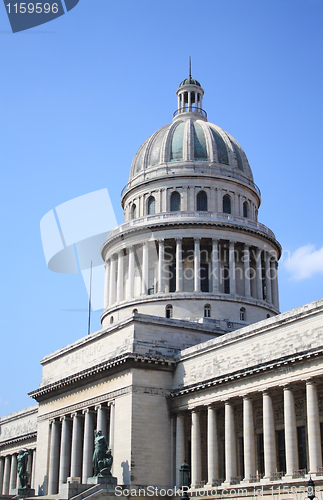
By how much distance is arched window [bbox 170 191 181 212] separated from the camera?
69.9m

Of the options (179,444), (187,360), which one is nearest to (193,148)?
(187,360)

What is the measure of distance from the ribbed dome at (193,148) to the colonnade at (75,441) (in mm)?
28362

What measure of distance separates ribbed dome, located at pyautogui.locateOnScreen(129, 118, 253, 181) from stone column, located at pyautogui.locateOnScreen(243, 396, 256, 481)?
32436mm

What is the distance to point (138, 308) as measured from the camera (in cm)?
6519

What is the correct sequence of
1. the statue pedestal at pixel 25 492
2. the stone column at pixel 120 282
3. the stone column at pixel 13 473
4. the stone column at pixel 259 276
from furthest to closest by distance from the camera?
1. the stone column at pixel 13 473
2. the stone column at pixel 120 282
3. the stone column at pixel 259 276
4. the statue pedestal at pixel 25 492

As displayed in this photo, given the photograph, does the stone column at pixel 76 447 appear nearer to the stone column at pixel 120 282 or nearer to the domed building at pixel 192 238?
the domed building at pixel 192 238

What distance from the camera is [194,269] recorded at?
65.4 m

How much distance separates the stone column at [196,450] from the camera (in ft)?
156

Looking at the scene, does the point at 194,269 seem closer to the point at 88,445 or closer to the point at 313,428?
the point at 88,445

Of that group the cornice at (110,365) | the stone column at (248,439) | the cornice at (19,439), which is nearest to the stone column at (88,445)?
the cornice at (110,365)

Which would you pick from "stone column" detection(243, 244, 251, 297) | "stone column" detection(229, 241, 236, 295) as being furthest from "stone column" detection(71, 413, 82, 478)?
"stone column" detection(243, 244, 251, 297)

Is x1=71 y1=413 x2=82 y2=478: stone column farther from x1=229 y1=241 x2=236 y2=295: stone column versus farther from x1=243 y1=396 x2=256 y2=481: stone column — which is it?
x1=229 y1=241 x2=236 y2=295: stone column

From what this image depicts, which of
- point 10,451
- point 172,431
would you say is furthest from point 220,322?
point 10,451

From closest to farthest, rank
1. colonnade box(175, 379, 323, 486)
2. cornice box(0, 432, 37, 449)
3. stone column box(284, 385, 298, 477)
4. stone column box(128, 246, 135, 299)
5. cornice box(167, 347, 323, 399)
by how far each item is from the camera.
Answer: colonnade box(175, 379, 323, 486) < cornice box(167, 347, 323, 399) < stone column box(284, 385, 298, 477) < stone column box(128, 246, 135, 299) < cornice box(0, 432, 37, 449)
